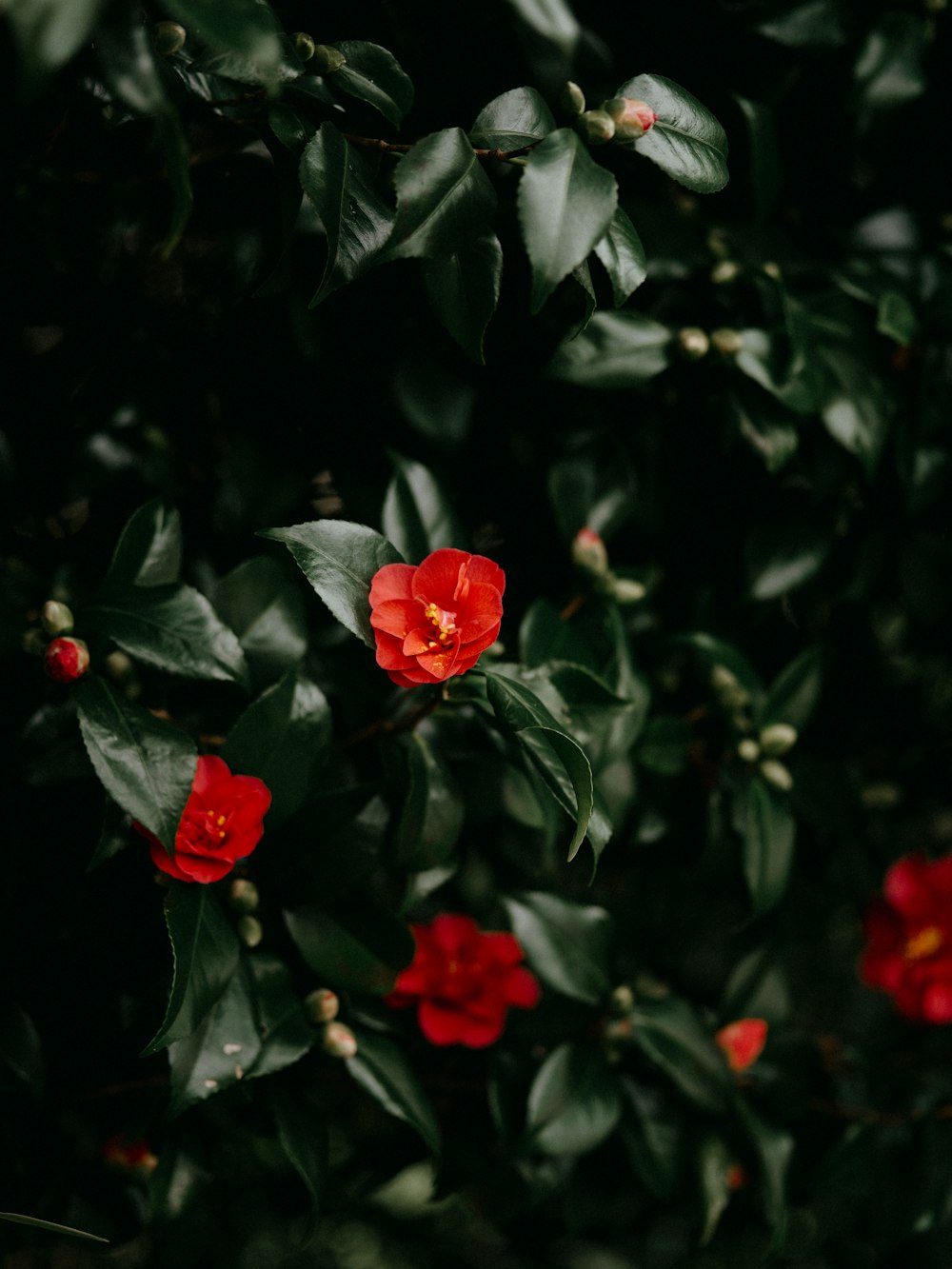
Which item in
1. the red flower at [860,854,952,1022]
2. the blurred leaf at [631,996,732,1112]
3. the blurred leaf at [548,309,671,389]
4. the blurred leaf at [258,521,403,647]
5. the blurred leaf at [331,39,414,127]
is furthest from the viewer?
the red flower at [860,854,952,1022]

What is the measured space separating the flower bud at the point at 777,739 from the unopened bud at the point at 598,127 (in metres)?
0.56

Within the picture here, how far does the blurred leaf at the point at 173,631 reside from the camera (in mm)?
716

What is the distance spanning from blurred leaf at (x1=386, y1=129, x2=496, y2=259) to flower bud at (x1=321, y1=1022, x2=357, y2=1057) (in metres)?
0.59

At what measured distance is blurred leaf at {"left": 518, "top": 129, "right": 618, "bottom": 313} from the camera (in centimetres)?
64

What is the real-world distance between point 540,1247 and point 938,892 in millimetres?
610

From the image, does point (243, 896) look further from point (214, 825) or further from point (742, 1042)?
point (742, 1042)

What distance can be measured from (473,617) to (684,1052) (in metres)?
0.58

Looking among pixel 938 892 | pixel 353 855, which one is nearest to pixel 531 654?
pixel 353 855

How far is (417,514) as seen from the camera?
839 mm

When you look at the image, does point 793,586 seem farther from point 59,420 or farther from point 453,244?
point 59,420

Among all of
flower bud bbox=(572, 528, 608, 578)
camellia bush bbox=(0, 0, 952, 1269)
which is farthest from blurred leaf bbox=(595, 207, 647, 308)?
flower bud bbox=(572, 528, 608, 578)

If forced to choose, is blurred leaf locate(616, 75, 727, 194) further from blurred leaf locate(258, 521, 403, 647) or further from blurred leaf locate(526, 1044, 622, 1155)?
blurred leaf locate(526, 1044, 622, 1155)

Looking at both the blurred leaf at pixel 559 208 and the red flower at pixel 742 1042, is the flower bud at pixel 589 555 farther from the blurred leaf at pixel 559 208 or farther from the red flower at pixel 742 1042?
the red flower at pixel 742 1042

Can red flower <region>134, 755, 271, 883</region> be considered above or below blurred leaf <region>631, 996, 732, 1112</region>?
above
